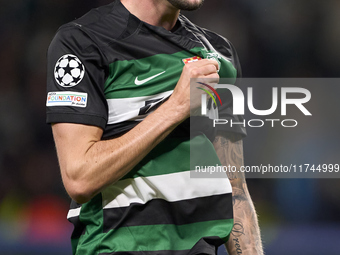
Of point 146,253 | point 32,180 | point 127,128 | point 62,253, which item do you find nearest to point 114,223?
point 146,253

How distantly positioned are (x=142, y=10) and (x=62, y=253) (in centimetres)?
259

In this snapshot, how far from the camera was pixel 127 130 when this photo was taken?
1636mm

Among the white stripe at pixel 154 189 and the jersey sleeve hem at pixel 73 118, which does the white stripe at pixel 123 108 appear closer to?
the jersey sleeve hem at pixel 73 118

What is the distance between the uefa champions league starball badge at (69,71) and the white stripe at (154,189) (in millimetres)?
348

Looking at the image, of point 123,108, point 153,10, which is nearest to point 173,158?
point 123,108

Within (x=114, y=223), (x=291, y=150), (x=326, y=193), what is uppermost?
(x=291, y=150)

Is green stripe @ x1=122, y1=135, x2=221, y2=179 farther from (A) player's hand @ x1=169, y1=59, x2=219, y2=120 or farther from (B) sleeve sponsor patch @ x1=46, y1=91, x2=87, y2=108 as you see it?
(B) sleeve sponsor patch @ x1=46, y1=91, x2=87, y2=108

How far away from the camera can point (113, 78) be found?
64.0 inches

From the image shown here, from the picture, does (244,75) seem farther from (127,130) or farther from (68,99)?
(68,99)

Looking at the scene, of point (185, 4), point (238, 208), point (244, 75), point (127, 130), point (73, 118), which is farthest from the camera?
point (244, 75)

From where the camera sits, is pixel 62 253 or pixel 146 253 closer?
pixel 146 253

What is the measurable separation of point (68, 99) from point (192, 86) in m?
0.38

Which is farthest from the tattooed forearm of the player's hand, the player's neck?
the player's neck

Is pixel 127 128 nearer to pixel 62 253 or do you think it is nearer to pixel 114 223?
pixel 114 223
